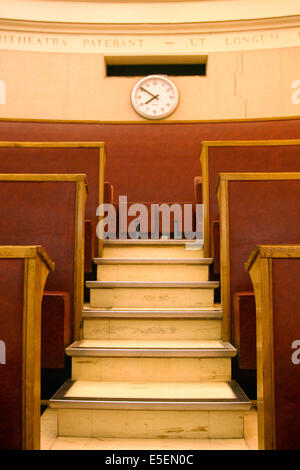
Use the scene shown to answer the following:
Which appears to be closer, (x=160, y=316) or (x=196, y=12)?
(x=160, y=316)

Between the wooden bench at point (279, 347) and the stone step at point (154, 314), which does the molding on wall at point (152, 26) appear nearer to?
the stone step at point (154, 314)

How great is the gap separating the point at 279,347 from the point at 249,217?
0.32 metres

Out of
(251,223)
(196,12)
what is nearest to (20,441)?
(251,223)

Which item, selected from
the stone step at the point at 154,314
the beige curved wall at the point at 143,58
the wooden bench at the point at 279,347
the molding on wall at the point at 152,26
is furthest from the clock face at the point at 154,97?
the wooden bench at the point at 279,347

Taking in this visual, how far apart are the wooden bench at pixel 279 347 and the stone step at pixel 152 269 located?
15.1 inches

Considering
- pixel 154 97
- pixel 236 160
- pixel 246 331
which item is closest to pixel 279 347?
pixel 246 331

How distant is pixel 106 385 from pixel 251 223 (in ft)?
1.12

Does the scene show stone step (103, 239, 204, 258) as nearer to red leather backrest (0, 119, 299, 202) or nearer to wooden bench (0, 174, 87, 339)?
wooden bench (0, 174, 87, 339)

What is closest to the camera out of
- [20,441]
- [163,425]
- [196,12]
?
[20,441]

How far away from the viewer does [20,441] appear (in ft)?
1.44

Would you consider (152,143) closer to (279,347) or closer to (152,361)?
(152,361)

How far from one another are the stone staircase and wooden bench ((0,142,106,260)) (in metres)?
0.15

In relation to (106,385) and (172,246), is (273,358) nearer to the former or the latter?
(106,385)

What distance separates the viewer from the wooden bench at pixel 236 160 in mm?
905
